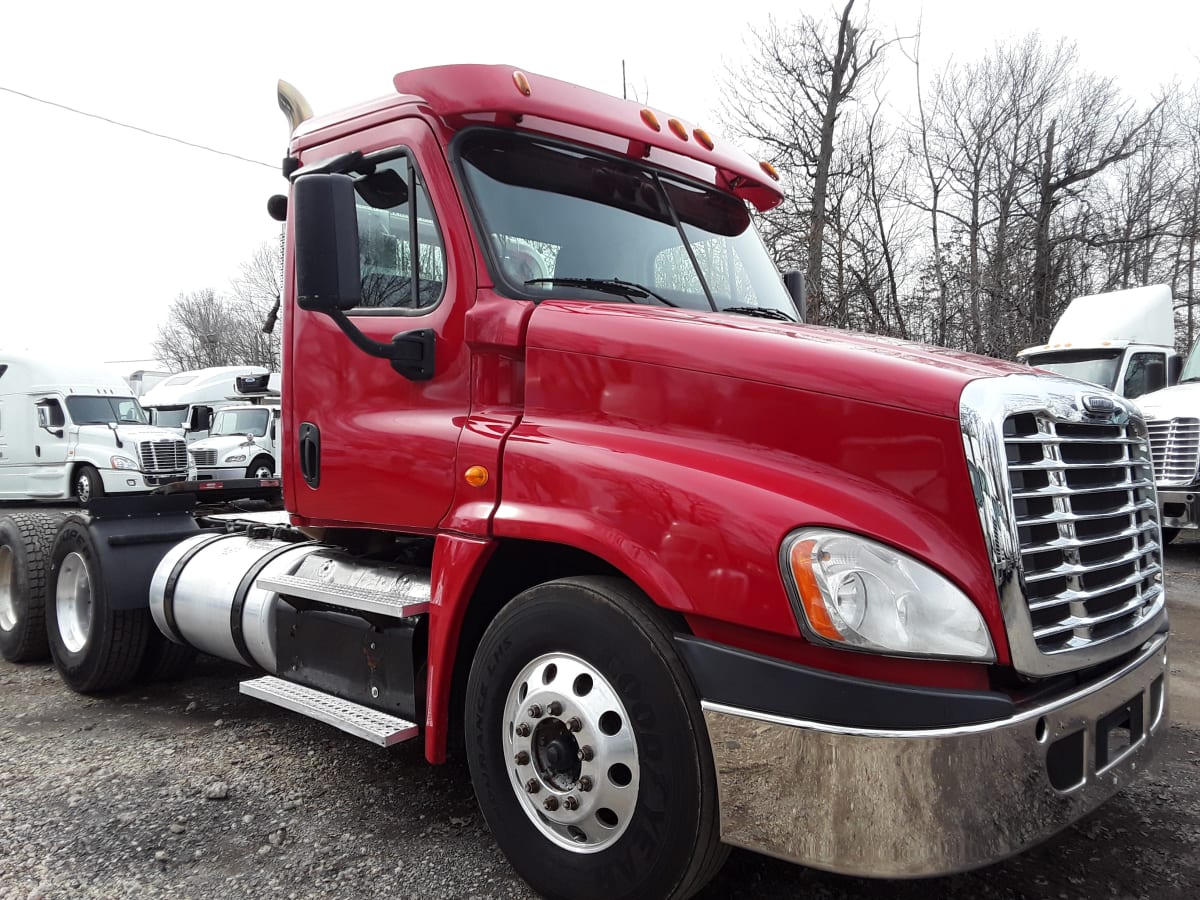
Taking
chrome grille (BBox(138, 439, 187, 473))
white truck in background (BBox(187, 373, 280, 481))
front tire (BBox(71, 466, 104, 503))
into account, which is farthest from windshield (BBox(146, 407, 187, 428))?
chrome grille (BBox(138, 439, 187, 473))

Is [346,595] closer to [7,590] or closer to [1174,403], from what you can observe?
[7,590]

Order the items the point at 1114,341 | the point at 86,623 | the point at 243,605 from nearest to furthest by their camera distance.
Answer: the point at 243,605 < the point at 86,623 < the point at 1114,341

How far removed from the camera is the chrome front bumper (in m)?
1.95

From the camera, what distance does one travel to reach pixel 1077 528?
7.43 feet

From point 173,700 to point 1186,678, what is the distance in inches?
226

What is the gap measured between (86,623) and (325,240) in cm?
345

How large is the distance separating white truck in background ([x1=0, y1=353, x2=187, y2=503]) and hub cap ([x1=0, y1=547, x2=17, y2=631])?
12.7m

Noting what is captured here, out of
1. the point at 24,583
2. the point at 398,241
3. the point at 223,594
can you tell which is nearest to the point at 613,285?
the point at 398,241

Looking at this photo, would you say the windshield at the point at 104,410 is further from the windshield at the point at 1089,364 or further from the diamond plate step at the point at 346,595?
the windshield at the point at 1089,364

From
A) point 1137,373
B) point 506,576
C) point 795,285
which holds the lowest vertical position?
point 506,576

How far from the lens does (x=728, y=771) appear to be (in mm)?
2096

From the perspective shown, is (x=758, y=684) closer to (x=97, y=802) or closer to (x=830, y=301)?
(x=97, y=802)

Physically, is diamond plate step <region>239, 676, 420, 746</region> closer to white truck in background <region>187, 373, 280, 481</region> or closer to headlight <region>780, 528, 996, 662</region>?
headlight <region>780, 528, 996, 662</region>

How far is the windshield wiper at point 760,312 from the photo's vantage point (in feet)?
10.9
